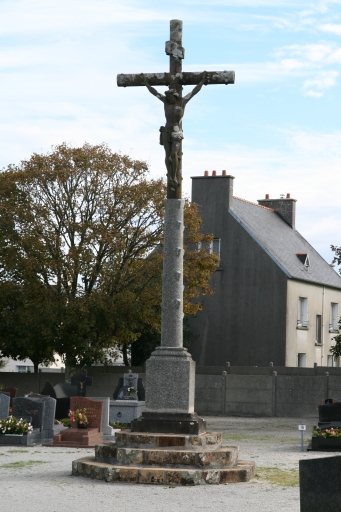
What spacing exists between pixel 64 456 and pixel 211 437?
4.44 meters

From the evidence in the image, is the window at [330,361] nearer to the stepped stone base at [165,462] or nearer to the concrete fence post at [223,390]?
the concrete fence post at [223,390]

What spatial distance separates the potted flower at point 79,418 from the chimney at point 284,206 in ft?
104

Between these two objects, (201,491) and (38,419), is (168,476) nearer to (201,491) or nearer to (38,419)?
(201,491)

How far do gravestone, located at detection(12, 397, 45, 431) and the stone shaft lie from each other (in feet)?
22.8

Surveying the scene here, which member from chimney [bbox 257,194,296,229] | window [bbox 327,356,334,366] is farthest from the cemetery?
chimney [bbox 257,194,296,229]

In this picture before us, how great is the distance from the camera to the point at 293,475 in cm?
1491

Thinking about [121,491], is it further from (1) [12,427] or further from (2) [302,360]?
(2) [302,360]

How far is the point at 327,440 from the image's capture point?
19641 millimetres

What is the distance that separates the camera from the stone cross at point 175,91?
50.5 feet

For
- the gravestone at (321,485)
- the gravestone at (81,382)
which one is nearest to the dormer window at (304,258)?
the gravestone at (81,382)

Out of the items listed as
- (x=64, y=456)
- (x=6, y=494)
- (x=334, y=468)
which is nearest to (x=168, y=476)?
(x=6, y=494)

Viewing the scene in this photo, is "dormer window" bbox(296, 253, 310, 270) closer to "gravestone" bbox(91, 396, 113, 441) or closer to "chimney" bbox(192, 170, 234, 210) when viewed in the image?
"chimney" bbox(192, 170, 234, 210)

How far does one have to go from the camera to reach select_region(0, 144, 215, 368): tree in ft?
113

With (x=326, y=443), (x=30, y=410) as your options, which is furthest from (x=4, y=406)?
(x=326, y=443)
